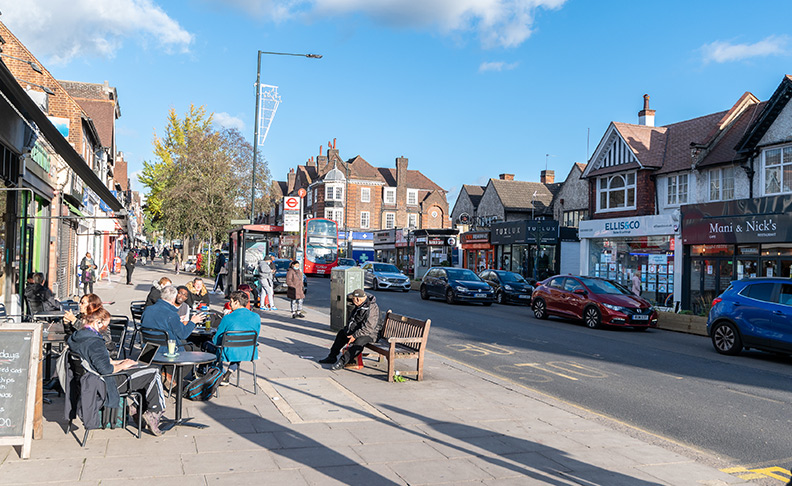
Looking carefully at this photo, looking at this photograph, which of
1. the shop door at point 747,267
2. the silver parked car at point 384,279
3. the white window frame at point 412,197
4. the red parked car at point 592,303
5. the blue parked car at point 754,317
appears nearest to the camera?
the blue parked car at point 754,317

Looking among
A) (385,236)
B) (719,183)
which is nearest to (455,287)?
(719,183)

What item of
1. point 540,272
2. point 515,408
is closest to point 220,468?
point 515,408

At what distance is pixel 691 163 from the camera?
27703 mm

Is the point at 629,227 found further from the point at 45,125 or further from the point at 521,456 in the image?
the point at 45,125

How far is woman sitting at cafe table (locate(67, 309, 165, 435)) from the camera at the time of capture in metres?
5.67

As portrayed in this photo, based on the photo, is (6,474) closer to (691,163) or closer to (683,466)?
(683,466)

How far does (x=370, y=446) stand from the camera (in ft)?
19.3

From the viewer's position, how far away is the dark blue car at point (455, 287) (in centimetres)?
2448

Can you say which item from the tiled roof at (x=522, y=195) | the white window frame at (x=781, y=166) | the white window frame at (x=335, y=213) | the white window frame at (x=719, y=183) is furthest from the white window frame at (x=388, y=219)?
the white window frame at (x=781, y=166)

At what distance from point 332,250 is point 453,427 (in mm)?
35928

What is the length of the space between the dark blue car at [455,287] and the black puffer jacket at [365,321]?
1444 cm

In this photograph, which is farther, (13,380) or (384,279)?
(384,279)

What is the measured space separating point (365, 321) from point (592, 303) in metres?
10.3

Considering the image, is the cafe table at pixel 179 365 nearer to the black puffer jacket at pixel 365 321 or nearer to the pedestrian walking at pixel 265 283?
the black puffer jacket at pixel 365 321
